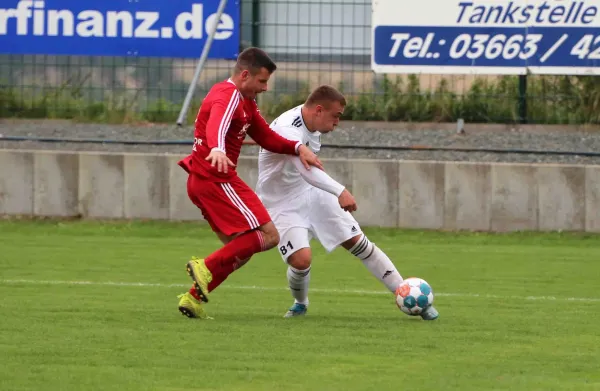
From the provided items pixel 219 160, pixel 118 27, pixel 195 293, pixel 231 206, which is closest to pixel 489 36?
pixel 118 27

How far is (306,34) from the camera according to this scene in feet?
62.1

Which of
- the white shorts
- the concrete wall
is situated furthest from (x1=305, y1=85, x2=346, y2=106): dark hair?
the concrete wall

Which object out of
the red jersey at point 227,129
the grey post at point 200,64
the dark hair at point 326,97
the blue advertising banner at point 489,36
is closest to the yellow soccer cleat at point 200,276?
the red jersey at point 227,129

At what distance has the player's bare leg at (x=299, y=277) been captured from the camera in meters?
9.48

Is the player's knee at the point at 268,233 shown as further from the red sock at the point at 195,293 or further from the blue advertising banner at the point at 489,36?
the blue advertising banner at the point at 489,36

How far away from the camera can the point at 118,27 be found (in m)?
18.9

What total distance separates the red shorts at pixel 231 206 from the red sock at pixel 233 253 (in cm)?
7

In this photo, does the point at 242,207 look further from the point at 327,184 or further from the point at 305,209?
the point at 305,209

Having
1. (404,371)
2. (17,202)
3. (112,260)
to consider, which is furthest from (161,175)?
(404,371)

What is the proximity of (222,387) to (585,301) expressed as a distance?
4.80m

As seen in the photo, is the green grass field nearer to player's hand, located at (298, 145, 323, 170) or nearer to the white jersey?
the white jersey

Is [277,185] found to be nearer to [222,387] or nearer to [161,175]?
[222,387]

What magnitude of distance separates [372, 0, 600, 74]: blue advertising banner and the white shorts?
873cm

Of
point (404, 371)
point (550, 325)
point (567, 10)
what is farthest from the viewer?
point (567, 10)
